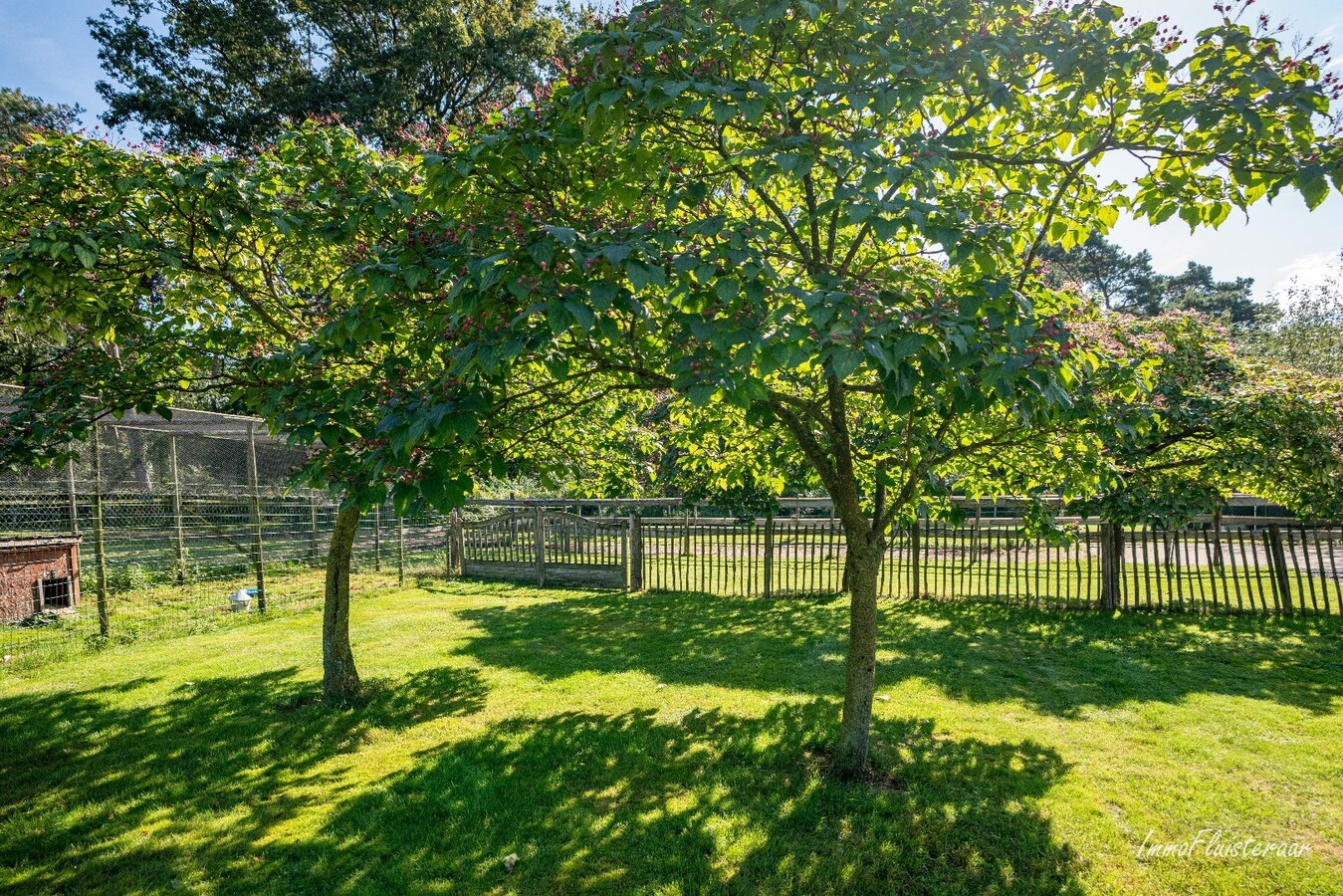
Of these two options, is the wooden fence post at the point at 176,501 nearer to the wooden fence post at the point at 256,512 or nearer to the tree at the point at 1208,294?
the wooden fence post at the point at 256,512

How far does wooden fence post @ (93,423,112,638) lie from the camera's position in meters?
8.27

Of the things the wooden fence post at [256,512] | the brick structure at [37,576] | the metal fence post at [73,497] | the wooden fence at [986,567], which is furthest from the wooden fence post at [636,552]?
the brick structure at [37,576]

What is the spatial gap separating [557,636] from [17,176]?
6860 millimetres

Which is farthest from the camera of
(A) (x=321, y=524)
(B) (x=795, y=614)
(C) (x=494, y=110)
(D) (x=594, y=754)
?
(A) (x=321, y=524)

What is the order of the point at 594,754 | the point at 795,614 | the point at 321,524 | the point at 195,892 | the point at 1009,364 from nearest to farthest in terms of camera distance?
the point at 1009,364 → the point at 195,892 → the point at 594,754 → the point at 795,614 → the point at 321,524

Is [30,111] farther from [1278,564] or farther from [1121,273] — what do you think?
[1121,273]

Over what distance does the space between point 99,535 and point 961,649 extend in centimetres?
1055

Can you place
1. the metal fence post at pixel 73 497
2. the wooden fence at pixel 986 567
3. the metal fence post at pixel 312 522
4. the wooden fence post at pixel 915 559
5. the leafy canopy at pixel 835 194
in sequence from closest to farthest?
the leafy canopy at pixel 835 194
the metal fence post at pixel 73 497
the wooden fence at pixel 986 567
the wooden fence post at pixel 915 559
the metal fence post at pixel 312 522

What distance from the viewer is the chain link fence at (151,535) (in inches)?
333

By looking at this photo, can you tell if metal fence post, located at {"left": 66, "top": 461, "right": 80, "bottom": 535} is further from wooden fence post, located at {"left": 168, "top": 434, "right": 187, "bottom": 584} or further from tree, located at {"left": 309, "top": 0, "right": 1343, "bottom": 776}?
tree, located at {"left": 309, "top": 0, "right": 1343, "bottom": 776}

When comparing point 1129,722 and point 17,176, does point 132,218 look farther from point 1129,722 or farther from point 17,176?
point 1129,722

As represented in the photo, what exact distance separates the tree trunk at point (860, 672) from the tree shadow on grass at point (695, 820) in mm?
173

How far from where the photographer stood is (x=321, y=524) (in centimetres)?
1243

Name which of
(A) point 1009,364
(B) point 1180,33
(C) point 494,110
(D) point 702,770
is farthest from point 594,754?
(B) point 1180,33
